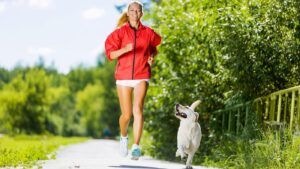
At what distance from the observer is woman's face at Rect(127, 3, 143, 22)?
1052 centimetres

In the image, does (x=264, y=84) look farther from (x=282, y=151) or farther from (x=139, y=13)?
(x=139, y=13)

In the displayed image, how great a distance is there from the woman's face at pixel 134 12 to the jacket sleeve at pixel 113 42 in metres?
0.31

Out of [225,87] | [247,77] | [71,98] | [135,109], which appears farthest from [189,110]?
[71,98]

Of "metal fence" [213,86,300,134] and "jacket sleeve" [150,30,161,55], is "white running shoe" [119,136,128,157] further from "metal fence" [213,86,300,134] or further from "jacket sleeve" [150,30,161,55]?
"metal fence" [213,86,300,134]

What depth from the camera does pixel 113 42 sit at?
10703 millimetres

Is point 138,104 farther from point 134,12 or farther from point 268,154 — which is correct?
point 268,154

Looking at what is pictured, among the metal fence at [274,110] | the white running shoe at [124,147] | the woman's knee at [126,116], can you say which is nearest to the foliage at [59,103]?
the metal fence at [274,110]

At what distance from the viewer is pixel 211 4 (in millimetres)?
15367

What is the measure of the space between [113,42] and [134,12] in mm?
550

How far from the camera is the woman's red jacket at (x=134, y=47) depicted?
10586 mm

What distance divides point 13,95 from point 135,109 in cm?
6040

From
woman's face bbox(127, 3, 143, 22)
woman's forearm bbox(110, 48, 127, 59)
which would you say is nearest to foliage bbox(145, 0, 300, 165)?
woman's face bbox(127, 3, 143, 22)

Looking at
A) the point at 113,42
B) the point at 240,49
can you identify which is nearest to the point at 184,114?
the point at 113,42

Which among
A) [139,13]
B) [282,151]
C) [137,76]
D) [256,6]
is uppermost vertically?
[256,6]
